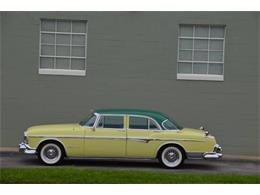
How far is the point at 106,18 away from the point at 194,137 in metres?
4.79

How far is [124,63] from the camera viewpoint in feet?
52.4

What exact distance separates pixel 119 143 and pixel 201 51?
4.59 metres

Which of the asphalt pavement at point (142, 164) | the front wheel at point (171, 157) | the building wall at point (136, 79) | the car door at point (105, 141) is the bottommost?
the asphalt pavement at point (142, 164)

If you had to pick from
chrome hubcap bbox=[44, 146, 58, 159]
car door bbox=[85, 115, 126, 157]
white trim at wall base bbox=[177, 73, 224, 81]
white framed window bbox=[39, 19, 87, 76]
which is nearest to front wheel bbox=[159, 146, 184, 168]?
car door bbox=[85, 115, 126, 157]

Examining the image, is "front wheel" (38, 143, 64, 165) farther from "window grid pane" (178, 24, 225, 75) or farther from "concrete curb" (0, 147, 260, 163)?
"window grid pane" (178, 24, 225, 75)

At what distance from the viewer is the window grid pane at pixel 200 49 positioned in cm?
1612

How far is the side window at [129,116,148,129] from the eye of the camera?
1323 centimetres

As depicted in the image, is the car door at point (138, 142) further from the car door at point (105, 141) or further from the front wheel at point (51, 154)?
the front wheel at point (51, 154)

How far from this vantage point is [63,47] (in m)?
16.2

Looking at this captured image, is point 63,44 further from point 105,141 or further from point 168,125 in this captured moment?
point 168,125

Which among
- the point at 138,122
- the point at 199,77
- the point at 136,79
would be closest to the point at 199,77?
the point at 199,77

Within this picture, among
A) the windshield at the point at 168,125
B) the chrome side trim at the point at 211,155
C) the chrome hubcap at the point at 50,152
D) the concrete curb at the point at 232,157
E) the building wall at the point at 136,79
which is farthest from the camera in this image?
the building wall at the point at 136,79

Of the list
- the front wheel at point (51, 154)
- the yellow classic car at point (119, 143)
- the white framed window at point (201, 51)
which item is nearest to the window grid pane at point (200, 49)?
the white framed window at point (201, 51)

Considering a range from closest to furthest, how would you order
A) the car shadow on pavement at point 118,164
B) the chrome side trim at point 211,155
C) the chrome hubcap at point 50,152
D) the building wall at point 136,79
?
the chrome side trim at point 211,155 → the chrome hubcap at point 50,152 → the car shadow on pavement at point 118,164 → the building wall at point 136,79
